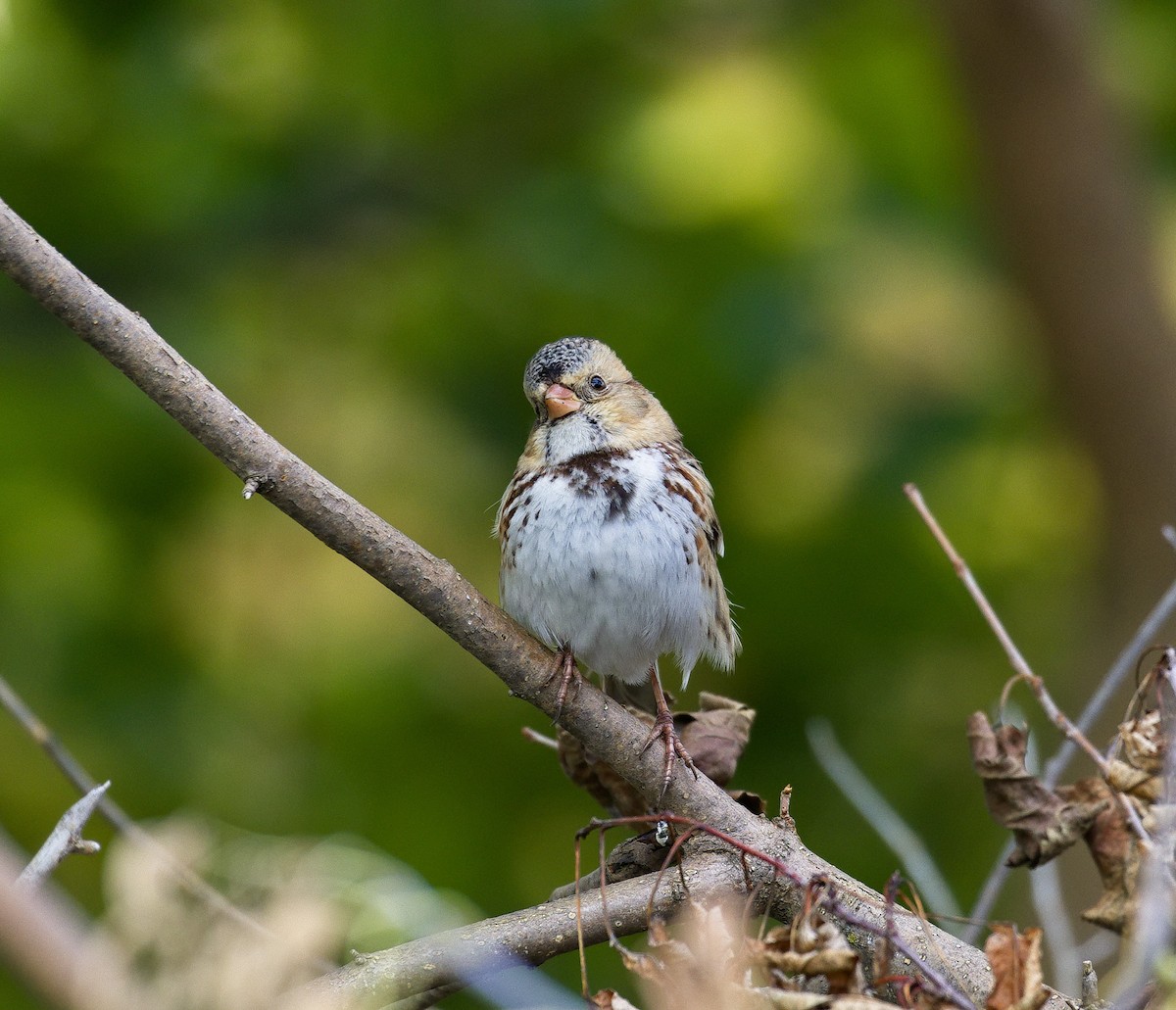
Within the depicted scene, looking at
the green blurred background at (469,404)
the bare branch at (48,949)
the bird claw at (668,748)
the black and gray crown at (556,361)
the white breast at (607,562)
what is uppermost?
the green blurred background at (469,404)

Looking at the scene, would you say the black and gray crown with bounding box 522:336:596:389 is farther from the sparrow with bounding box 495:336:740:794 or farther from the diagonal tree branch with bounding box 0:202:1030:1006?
the diagonal tree branch with bounding box 0:202:1030:1006

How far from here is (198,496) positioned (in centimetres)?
531

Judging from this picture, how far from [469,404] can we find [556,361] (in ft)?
6.73

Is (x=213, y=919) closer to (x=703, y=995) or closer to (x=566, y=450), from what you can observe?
(x=703, y=995)

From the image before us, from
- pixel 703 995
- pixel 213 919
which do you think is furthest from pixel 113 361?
pixel 703 995

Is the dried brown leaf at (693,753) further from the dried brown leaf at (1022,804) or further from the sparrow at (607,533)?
the dried brown leaf at (1022,804)

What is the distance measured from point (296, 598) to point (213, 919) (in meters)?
3.24

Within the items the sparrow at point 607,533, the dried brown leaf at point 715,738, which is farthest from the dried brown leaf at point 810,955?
the sparrow at point 607,533

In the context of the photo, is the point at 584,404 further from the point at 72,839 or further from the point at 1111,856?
the point at 72,839

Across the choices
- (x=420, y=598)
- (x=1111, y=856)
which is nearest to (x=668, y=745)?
(x=420, y=598)

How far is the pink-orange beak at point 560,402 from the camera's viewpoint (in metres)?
3.41

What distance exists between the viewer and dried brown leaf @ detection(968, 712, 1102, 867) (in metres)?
2.34

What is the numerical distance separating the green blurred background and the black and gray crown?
5.95ft

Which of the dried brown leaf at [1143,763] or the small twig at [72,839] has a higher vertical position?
the dried brown leaf at [1143,763]
